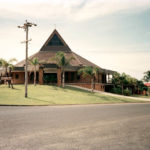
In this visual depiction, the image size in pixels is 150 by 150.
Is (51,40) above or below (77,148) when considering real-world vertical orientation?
above

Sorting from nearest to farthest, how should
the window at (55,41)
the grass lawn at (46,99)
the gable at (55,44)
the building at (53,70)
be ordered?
the grass lawn at (46,99), the building at (53,70), the gable at (55,44), the window at (55,41)

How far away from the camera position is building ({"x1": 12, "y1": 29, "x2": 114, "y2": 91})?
1382 inches

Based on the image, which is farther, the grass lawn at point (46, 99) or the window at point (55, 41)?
the window at point (55, 41)

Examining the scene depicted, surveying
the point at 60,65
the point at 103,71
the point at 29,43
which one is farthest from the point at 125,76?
the point at 29,43

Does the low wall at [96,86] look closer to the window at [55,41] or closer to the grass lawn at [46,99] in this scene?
the grass lawn at [46,99]

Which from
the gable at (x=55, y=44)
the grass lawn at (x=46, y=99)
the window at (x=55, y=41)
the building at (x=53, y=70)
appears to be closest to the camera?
the grass lawn at (x=46, y=99)

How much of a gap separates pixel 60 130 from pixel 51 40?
132ft

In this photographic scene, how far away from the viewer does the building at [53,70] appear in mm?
35094

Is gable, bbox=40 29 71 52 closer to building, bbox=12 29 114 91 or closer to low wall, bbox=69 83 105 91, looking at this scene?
building, bbox=12 29 114 91

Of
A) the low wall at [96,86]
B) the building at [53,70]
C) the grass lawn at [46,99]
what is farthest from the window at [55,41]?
the grass lawn at [46,99]

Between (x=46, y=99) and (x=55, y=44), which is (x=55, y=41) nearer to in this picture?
(x=55, y=44)

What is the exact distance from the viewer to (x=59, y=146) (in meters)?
4.84

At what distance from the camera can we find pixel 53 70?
35.9m

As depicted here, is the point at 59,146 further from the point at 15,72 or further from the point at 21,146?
the point at 15,72
